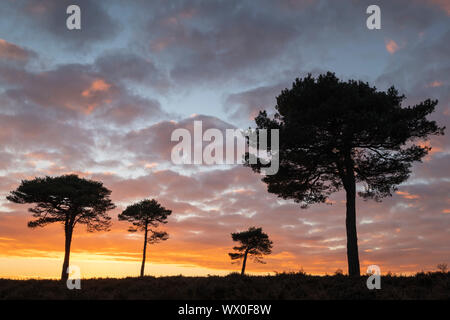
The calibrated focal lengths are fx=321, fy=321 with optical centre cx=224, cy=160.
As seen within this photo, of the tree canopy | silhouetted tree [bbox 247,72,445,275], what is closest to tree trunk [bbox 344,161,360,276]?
silhouetted tree [bbox 247,72,445,275]

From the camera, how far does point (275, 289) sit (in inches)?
484

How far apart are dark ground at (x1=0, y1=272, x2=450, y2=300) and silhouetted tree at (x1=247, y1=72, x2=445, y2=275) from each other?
4.77 m

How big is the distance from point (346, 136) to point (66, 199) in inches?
1073

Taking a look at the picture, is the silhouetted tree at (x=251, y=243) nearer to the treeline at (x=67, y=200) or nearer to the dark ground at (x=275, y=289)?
the treeline at (x=67, y=200)

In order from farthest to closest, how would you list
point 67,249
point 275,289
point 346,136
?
point 67,249, point 346,136, point 275,289

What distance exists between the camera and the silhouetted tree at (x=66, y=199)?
103ft

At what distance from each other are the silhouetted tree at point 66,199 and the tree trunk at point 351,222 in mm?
24158

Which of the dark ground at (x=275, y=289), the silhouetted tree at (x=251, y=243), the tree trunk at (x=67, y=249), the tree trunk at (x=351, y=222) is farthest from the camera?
the silhouetted tree at (x=251, y=243)

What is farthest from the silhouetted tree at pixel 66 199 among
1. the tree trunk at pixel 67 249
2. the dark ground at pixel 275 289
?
the dark ground at pixel 275 289

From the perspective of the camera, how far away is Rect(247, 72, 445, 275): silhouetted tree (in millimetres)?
18984

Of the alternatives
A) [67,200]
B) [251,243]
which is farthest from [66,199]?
[251,243]

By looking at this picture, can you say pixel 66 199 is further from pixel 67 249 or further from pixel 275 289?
pixel 275 289
